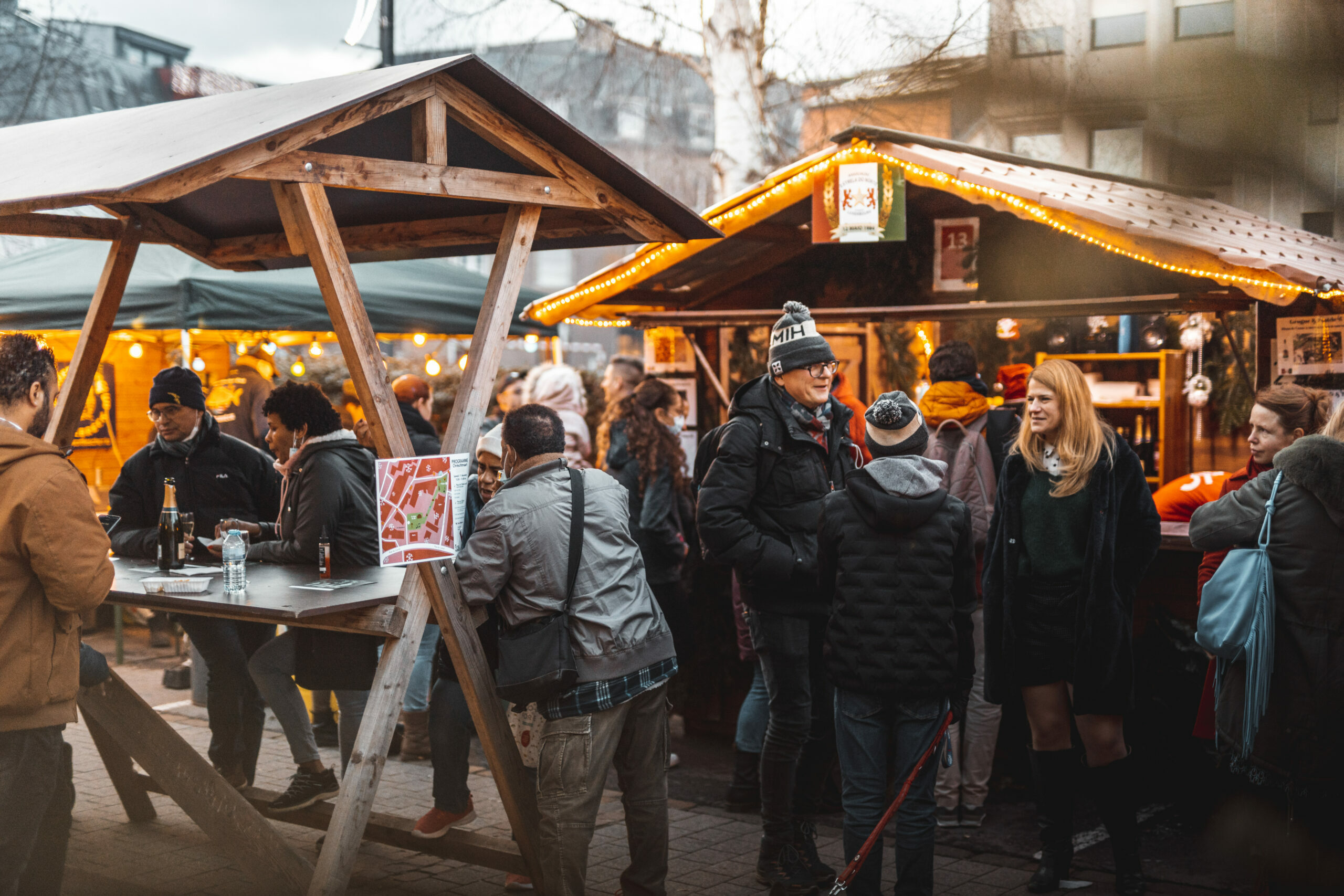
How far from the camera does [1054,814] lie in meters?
4.17

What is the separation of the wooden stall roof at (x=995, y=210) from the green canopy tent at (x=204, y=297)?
1384mm

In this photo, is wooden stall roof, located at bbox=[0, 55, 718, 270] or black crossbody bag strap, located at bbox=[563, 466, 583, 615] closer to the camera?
wooden stall roof, located at bbox=[0, 55, 718, 270]

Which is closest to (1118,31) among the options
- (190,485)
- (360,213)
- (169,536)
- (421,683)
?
(360,213)

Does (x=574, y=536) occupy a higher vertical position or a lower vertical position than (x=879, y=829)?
higher

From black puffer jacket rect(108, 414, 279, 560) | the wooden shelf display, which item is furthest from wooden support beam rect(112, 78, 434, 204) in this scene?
the wooden shelf display

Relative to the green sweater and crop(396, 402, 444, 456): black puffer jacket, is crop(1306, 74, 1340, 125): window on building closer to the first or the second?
the green sweater

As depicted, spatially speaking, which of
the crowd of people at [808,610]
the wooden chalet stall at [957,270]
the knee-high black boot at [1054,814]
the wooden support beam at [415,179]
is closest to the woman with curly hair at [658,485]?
the wooden chalet stall at [957,270]

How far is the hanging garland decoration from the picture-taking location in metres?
8.28

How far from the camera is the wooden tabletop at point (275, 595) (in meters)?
3.73

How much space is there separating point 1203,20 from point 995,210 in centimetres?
640

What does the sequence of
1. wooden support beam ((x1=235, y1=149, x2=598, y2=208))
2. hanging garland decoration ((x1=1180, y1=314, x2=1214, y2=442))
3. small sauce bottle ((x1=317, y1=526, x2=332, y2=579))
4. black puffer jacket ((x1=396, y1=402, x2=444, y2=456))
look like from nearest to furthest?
wooden support beam ((x1=235, y1=149, x2=598, y2=208))
small sauce bottle ((x1=317, y1=526, x2=332, y2=579))
black puffer jacket ((x1=396, y1=402, x2=444, y2=456))
hanging garland decoration ((x1=1180, y1=314, x2=1214, y2=442))

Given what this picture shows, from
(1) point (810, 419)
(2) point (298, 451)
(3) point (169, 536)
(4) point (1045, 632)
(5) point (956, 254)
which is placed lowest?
(4) point (1045, 632)

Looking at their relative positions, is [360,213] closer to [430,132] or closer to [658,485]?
[430,132]

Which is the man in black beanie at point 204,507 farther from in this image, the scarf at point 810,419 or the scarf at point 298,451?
the scarf at point 810,419
